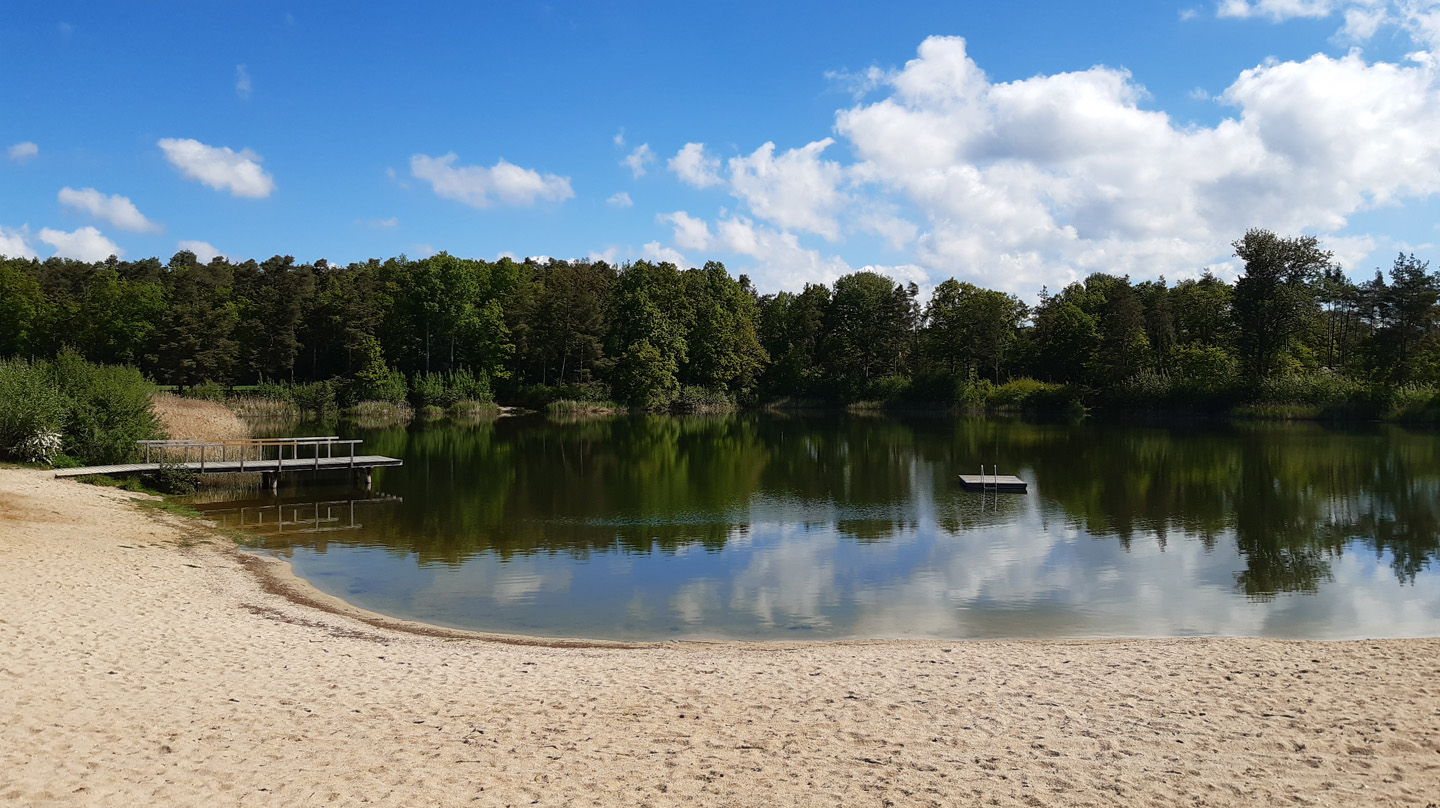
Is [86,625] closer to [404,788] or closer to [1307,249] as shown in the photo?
[404,788]

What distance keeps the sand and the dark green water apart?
2.40 metres

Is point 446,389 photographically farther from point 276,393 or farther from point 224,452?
point 224,452

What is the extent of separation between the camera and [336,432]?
155 ft

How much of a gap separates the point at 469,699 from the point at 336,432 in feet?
141

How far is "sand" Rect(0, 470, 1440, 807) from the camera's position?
6105 mm

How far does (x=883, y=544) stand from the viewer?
65.4ft

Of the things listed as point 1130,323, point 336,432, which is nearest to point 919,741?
point 336,432

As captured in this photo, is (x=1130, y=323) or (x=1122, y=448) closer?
(x=1122, y=448)

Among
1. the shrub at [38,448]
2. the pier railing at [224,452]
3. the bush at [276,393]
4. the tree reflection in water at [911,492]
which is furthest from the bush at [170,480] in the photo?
the bush at [276,393]

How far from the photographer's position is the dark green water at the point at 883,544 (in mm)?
13938

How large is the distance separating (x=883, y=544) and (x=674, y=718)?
12.8 metres

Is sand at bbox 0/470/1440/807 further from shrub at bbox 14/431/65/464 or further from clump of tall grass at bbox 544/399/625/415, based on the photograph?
clump of tall grass at bbox 544/399/625/415

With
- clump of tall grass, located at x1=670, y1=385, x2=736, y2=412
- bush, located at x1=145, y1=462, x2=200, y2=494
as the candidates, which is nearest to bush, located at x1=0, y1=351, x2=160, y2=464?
bush, located at x1=145, y1=462, x2=200, y2=494

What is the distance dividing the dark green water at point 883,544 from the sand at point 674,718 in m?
2.40
